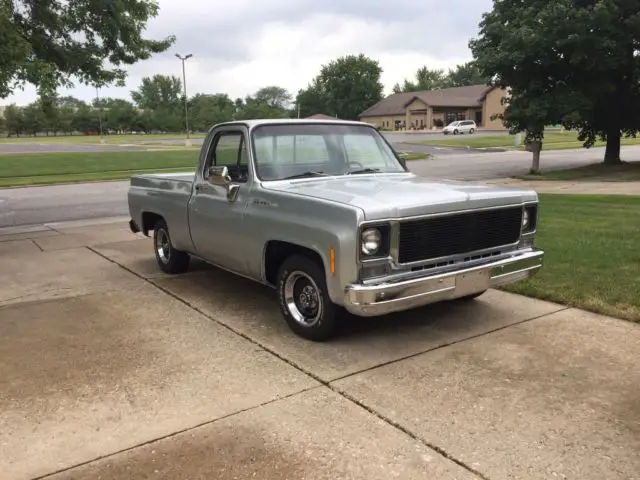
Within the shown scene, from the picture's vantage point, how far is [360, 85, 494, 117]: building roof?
8562cm

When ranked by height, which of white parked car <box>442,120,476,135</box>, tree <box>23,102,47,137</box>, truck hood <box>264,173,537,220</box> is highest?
tree <box>23,102,47,137</box>

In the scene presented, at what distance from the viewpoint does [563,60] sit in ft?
67.9

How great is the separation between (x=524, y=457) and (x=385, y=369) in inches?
51.5

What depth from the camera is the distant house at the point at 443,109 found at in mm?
83500

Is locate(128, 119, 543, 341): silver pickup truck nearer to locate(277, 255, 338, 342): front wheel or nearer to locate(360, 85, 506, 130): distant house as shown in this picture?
locate(277, 255, 338, 342): front wheel

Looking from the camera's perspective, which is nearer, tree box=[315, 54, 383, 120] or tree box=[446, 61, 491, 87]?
tree box=[315, 54, 383, 120]

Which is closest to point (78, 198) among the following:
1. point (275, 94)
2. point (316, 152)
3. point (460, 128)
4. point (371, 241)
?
point (316, 152)

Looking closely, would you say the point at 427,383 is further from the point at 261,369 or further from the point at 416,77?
the point at 416,77

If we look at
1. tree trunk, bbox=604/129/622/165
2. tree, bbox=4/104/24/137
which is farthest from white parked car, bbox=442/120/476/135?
tree, bbox=4/104/24/137

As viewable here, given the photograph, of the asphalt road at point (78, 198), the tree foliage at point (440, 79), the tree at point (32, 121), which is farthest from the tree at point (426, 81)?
the asphalt road at point (78, 198)

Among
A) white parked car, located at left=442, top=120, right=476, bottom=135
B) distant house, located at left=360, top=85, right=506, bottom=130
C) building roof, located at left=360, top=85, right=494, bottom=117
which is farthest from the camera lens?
building roof, located at left=360, top=85, right=494, bottom=117

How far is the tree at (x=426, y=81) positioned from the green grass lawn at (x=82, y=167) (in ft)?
317

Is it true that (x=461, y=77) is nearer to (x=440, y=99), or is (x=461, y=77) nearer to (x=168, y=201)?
(x=440, y=99)

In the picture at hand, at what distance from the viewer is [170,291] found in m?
6.38
